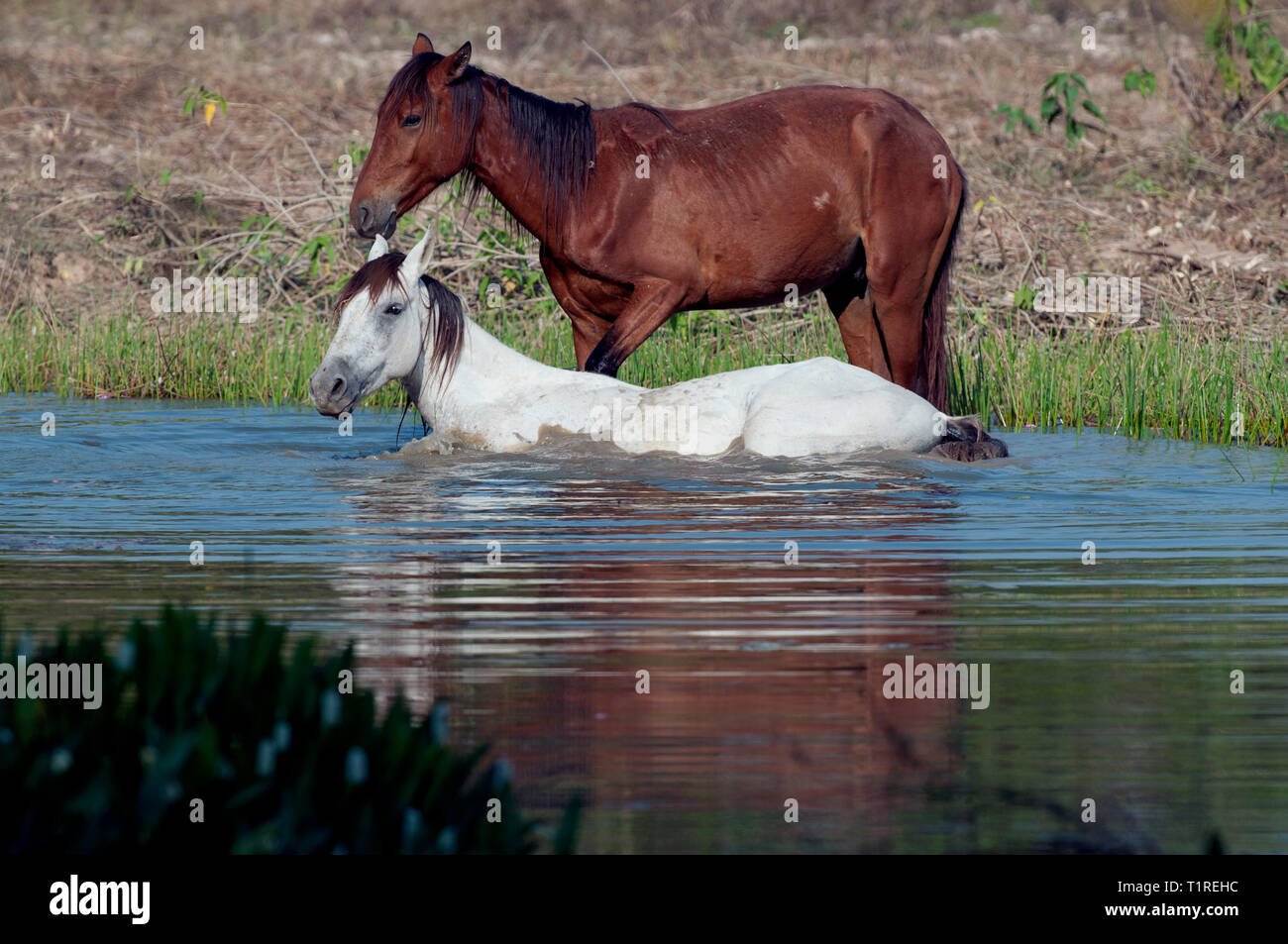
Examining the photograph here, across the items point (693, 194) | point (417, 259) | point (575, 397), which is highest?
point (693, 194)

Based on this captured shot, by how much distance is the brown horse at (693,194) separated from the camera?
988cm

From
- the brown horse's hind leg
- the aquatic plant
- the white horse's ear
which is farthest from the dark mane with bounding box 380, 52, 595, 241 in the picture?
the aquatic plant

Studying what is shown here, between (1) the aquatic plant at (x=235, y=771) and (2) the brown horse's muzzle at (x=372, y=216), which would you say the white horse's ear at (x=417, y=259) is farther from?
(1) the aquatic plant at (x=235, y=771)

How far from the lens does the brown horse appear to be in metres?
9.88

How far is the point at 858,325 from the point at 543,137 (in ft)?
7.59

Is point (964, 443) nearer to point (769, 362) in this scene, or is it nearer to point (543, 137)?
point (543, 137)

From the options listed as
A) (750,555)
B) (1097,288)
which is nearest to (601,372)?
(750,555)

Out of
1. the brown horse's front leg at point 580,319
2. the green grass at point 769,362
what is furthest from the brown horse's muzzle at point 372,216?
the green grass at point 769,362

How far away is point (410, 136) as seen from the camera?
386 inches

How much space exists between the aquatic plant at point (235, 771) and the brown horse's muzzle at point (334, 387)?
18.1 feet

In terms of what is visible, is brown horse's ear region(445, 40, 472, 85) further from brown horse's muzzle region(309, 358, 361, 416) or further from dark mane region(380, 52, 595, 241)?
brown horse's muzzle region(309, 358, 361, 416)

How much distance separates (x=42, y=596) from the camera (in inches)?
228

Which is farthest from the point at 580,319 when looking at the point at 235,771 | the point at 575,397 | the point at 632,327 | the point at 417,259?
the point at 235,771
